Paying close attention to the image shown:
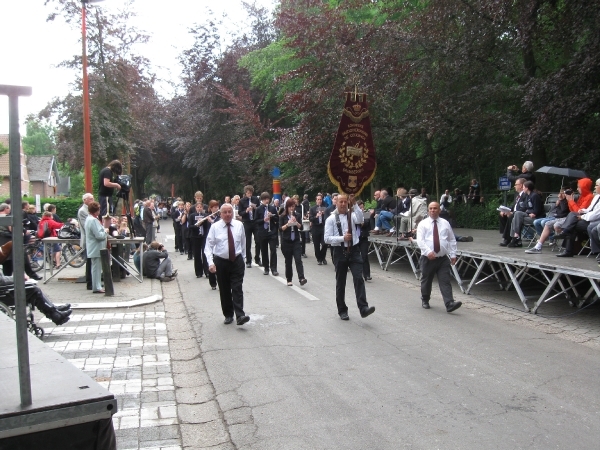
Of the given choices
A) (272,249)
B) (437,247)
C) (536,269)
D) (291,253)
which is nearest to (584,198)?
(536,269)

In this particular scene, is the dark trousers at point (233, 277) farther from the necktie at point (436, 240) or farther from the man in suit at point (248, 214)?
the man in suit at point (248, 214)

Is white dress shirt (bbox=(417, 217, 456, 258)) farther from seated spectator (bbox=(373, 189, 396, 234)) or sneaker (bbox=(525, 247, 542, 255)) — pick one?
seated spectator (bbox=(373, 189, 396, 234))

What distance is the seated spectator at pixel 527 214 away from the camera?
12523 millimetres

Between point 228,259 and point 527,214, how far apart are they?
22.7 ft

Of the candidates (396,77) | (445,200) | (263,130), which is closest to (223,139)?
(263,130)

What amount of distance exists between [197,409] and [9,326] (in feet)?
6.98

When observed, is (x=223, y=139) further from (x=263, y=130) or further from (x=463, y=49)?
(x=463, y=49)

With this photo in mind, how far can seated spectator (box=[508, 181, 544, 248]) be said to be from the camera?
12.5 meters

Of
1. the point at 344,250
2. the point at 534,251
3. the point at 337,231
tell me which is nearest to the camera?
the point at 344,250

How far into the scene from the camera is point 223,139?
40.8 metres

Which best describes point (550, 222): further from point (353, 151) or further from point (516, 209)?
point (353, 151)

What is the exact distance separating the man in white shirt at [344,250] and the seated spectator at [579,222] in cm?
376

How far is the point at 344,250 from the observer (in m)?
9.63

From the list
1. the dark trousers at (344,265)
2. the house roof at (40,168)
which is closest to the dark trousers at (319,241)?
the dark trousers at (344,265)
